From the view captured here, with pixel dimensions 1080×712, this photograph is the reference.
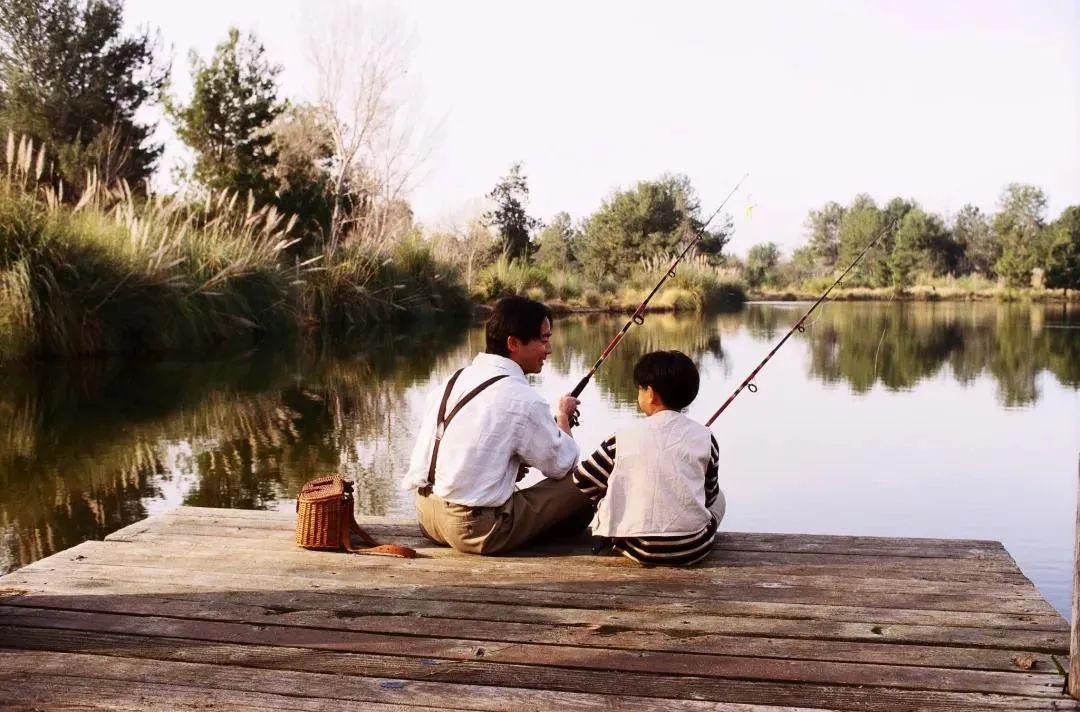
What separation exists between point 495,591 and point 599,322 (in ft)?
61.4

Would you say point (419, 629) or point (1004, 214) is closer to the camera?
point (419, 629)

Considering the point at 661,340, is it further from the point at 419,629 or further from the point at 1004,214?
the point at 1004,214

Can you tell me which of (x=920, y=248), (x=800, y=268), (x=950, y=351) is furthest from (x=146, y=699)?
(x=800, y=268)

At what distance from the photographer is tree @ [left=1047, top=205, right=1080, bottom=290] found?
3903 centimetres

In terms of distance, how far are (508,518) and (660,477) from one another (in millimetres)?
514

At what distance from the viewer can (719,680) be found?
7.54ft

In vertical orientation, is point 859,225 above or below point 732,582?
above

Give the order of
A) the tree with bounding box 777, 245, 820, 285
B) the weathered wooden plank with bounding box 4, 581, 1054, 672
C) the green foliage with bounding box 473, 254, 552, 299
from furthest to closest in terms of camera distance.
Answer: the tree with bounding box 777, 245, 820, 285, the green foliage with bounding box 473, 254, 552, 299, the weathered wooden plank with bounding box 4, 581, 1054, 672

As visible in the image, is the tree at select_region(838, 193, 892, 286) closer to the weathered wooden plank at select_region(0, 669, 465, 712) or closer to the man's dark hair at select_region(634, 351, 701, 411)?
the man's dark hair at select_region(634, 351, 701, 411)

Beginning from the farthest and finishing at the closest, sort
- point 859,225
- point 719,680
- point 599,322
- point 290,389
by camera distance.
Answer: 1. point 859,225
2. point 599,322
3. point 290,389
4. point 719,680

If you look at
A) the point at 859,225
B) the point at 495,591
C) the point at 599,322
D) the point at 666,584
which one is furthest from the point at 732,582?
the point at 859,225

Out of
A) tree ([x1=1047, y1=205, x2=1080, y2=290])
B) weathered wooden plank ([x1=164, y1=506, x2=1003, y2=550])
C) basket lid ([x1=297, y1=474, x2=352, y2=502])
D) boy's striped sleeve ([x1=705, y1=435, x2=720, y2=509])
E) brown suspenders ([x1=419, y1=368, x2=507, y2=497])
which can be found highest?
tree ([x1=1047, y1=205, x2=1080, y2=290])

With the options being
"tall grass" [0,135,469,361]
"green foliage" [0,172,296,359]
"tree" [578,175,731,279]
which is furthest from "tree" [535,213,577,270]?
"green foliage" [0,172,296,359]

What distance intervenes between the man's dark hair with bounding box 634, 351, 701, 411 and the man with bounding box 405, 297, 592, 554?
0.31 meters
